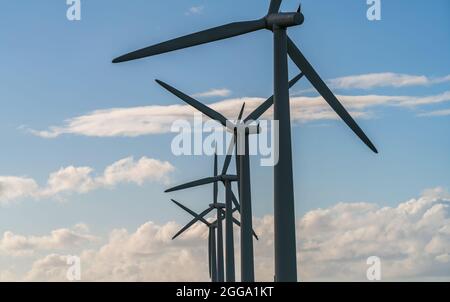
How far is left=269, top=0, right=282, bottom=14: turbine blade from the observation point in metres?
59.2

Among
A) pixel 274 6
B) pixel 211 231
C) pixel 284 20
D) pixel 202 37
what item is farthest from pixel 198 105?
pixel 211 231

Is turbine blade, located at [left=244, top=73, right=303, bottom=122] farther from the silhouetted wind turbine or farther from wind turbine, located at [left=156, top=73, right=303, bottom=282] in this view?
the silhouetted wind turbine

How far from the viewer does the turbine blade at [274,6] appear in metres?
59.2

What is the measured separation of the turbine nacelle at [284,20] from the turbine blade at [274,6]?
3.50 ft

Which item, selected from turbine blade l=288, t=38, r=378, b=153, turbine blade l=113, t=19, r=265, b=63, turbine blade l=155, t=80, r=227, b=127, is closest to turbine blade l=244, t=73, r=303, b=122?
turbine blade l=155, t=80, r=227, b=127

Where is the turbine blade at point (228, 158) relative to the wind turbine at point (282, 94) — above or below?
above

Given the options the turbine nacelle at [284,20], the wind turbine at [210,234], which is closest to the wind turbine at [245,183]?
the turbine nacelle at [284,20]

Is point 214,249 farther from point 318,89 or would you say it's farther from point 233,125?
point 318,89

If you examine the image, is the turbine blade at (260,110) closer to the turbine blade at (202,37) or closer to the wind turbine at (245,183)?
the wind turbine at (245,183)

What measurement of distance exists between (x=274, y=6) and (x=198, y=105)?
2148 cm

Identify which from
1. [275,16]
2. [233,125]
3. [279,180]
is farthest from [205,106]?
[279,180]

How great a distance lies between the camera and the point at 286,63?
55.5 metres

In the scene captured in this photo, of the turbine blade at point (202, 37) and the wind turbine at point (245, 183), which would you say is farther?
the wind turbine at point (245, 183)

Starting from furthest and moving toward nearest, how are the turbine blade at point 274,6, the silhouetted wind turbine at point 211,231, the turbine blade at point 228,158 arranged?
the silhouetted wind turbine at point 211,231
the turbine blade at point 228,158
the turbine blade at point 274,6
